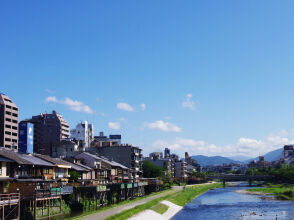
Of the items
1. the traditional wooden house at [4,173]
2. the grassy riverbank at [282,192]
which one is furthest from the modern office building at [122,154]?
the traditional wooden house at [4,173]

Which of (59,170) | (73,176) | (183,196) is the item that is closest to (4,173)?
(59,170)

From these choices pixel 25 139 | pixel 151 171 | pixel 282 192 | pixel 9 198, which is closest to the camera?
pixel 9 198

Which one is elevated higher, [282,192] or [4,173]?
[4,173]

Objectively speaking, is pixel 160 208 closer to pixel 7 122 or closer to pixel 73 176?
pixel 73 176

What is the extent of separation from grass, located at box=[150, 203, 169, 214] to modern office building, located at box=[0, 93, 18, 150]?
309 ft

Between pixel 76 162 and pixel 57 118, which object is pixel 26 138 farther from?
pixel 57 118

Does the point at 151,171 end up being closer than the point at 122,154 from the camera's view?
No

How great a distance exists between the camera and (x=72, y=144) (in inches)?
4692

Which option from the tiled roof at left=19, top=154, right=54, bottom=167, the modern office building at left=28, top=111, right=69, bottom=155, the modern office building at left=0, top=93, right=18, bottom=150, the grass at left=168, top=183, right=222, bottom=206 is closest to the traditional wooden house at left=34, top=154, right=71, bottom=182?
the tiled roof at left=19, top=154, right=54, bottom=167

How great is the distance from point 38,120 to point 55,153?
63312 millimetres

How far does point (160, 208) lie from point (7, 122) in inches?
4074

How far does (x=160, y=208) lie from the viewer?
6581 centimetres

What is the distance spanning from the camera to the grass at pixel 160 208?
207 feet

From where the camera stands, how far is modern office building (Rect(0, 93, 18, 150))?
148 metres
